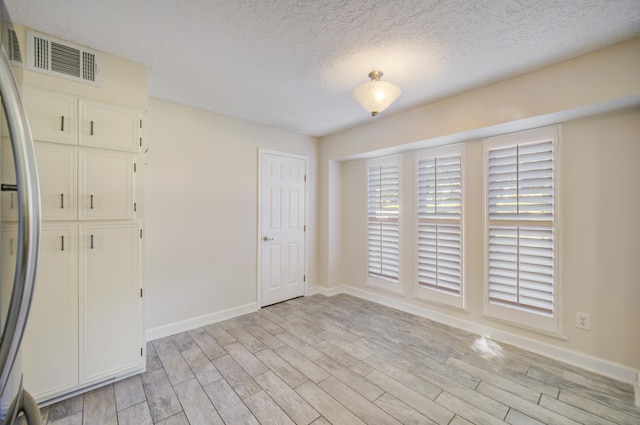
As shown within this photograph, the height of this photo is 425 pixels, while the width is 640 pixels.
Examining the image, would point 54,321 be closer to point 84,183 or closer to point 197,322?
point 84,183

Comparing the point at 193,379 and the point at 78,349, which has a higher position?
the point at 78,349

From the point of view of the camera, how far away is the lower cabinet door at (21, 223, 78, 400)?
5.80 ft

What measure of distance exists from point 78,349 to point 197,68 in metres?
2.30

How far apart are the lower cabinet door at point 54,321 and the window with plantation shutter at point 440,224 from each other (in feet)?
10.9

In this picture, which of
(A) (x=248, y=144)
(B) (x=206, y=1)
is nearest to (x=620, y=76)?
(B) (x=206, y=1)

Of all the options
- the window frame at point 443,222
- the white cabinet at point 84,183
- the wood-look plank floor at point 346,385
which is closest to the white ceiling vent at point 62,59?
the white cabinet at point 84,183

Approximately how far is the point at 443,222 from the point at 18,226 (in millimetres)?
3316

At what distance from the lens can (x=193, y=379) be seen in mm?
2109

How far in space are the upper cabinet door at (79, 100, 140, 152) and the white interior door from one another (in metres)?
1.65

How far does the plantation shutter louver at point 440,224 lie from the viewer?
3047mm

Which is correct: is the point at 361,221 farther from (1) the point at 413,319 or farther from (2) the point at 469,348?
(2) the point at 469,348

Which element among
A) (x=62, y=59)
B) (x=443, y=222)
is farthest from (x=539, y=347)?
(x=62, y=59)

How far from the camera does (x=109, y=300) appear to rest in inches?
80.4

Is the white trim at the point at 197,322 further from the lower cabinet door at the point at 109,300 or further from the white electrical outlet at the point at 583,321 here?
the white electrical outlet at the point at 583,321
